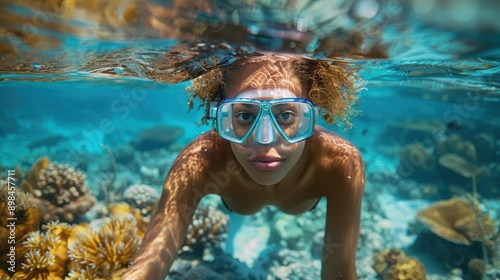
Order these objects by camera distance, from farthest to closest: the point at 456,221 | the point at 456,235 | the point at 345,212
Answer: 1. the point at 456,221
2. the point at 456,235
3. the point at 345,212

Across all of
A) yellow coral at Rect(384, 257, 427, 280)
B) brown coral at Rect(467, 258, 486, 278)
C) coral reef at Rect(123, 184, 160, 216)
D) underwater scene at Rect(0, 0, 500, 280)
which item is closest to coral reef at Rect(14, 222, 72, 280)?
underwater scene at Rect(0, 0, 500, 280)

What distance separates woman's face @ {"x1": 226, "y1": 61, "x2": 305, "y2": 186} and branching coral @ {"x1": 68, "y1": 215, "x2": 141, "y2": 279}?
2.72 meters

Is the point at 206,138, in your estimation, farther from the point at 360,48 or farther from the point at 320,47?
the point at 360,48

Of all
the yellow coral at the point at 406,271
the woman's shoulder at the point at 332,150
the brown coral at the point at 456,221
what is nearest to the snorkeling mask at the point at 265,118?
the woman's shoulder at the point at 332,150

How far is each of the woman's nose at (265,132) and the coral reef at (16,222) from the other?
4386mm

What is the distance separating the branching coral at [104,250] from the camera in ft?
15.2

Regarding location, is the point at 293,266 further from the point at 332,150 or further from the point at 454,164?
the point at 454,164

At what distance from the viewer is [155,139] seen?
56.3ft

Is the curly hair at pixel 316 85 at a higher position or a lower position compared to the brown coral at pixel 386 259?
higher

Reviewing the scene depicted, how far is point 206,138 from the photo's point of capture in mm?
4410

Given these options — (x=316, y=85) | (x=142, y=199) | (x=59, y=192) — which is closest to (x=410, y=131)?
(x=142, y=199)

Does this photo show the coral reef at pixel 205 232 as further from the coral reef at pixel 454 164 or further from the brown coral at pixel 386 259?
the coral reef at pixel 454 164

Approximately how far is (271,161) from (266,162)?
2.2 inches

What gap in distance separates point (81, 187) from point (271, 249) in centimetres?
481
